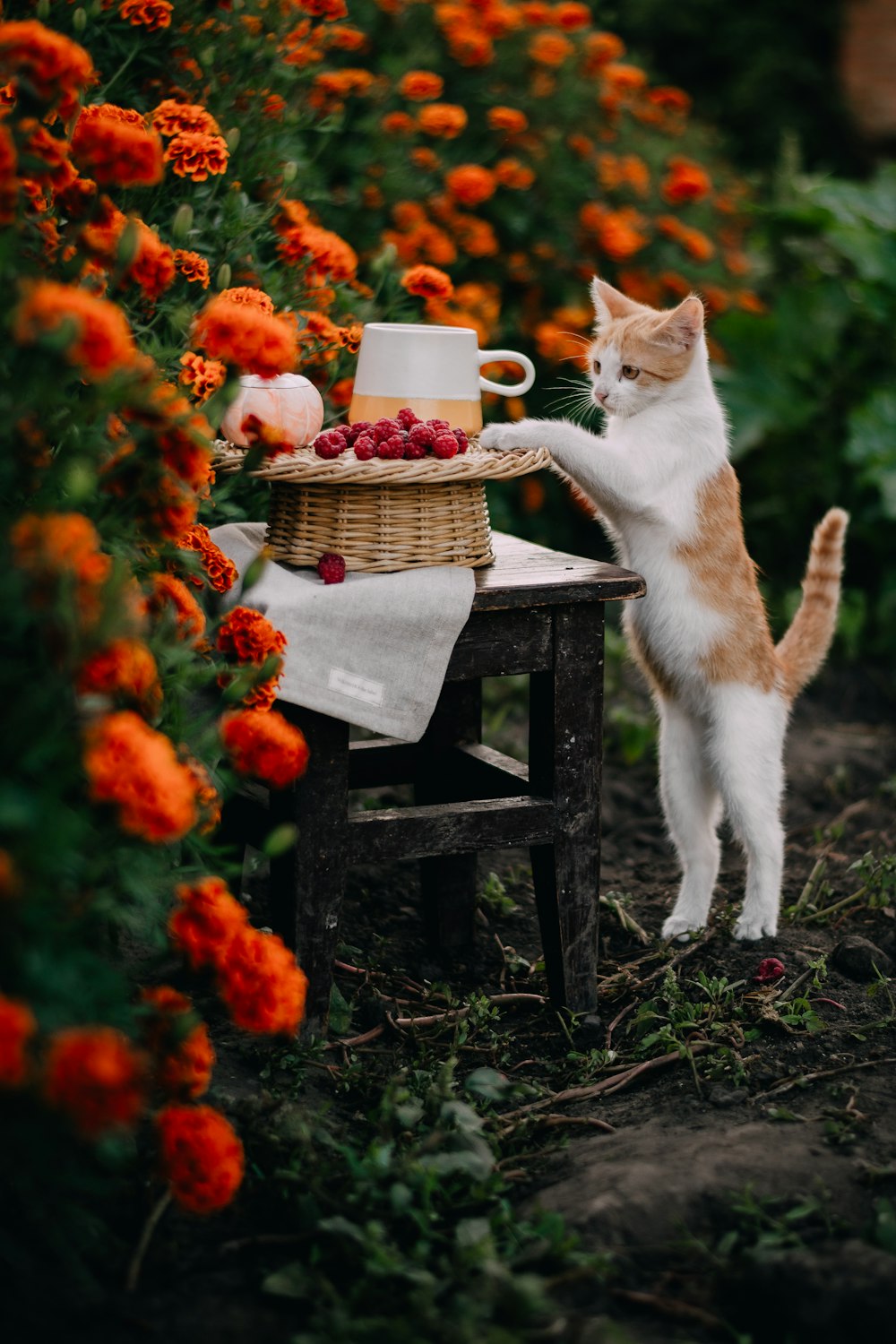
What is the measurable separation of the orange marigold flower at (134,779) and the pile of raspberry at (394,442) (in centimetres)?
98

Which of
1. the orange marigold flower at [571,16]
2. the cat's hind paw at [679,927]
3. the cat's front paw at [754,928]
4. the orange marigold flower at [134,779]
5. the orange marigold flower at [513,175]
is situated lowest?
the cat's hind paw at [679,927]

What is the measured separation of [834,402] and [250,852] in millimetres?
3752

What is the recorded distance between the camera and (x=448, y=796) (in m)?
3.21

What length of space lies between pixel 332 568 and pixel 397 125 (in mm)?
2478

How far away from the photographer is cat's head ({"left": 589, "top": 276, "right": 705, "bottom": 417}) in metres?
3.12

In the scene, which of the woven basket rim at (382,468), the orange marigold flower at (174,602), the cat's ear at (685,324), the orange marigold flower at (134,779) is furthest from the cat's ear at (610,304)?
the orange marigold flower at (134,779)

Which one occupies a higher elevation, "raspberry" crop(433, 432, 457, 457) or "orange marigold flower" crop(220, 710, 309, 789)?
"raspberry" crop(433, 432, 457, 457)

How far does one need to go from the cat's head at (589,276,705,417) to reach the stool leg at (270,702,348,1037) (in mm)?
1168

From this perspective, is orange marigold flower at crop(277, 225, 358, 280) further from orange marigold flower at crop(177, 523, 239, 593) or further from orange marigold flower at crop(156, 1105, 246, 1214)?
orange marigold flower at crop(156, 1105, 246, 1214)

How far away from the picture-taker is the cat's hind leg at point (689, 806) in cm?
334

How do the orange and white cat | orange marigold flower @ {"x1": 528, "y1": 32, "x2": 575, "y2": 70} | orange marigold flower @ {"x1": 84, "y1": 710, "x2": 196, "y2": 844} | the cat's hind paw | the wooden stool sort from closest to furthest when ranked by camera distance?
1. orange marigold flower @ {"x1": 84, "y1": 710, "x2": 196, "y2": 844}
2. the wooden stool
3. the orange and white cat
4. the cat's hind paw
5. orange marigold flower @ {"x1": 528, "y1": 32, "x2": 575, "y2": 70}

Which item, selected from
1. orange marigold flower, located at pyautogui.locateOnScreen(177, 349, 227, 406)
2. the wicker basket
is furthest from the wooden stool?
orange marigold flower, located at pyautogui.locateOnScreen(177, 349, 227, 406)

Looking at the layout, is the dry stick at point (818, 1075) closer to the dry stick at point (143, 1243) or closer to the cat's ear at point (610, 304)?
the dry stick at point (143, 1243)

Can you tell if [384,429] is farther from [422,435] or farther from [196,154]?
[196,154]
